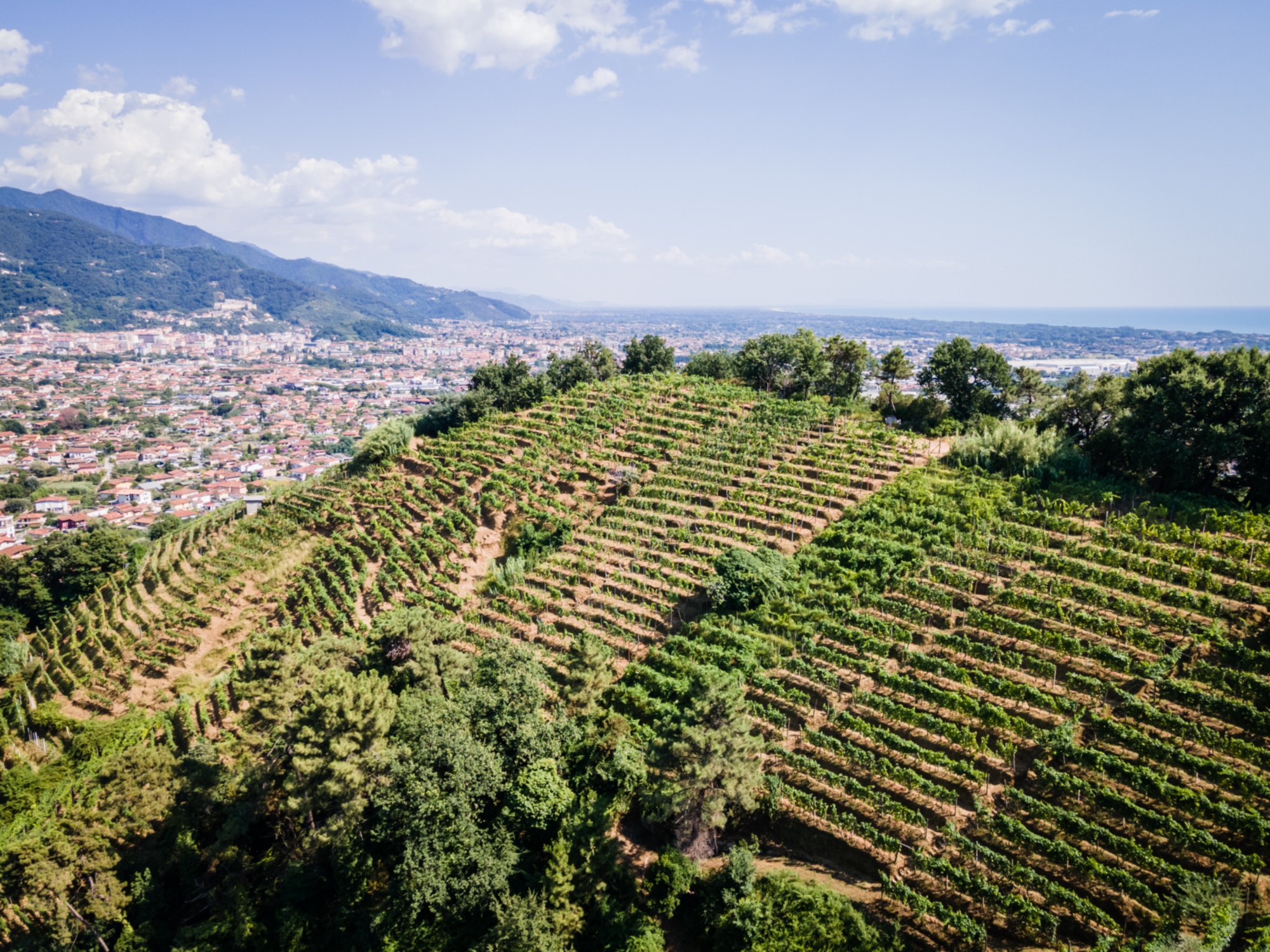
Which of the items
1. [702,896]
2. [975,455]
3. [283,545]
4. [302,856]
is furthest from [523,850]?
[283,545]

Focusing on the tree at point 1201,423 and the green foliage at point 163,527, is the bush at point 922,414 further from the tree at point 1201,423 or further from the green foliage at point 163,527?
the green foliage at point 163,527

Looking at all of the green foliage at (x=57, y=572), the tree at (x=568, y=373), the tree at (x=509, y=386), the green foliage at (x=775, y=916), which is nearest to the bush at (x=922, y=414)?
the tree at (x=568, y=373)

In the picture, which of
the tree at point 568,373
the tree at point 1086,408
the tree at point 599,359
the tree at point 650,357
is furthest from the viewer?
the tree at point 599,359

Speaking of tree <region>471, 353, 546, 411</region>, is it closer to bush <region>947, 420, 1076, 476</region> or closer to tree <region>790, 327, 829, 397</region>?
tree <region>790, 327, 829, 397</region>

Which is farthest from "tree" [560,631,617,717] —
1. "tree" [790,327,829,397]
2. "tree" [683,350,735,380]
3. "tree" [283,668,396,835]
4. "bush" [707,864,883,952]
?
"tree" [683,350,735,380]

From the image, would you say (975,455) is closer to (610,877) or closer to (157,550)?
(610,877)

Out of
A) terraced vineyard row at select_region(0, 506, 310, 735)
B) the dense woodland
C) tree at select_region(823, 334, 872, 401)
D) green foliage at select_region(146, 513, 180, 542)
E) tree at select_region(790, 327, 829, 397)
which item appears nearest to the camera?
the dense woodland

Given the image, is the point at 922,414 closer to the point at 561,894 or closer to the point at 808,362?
the point at 808,362
